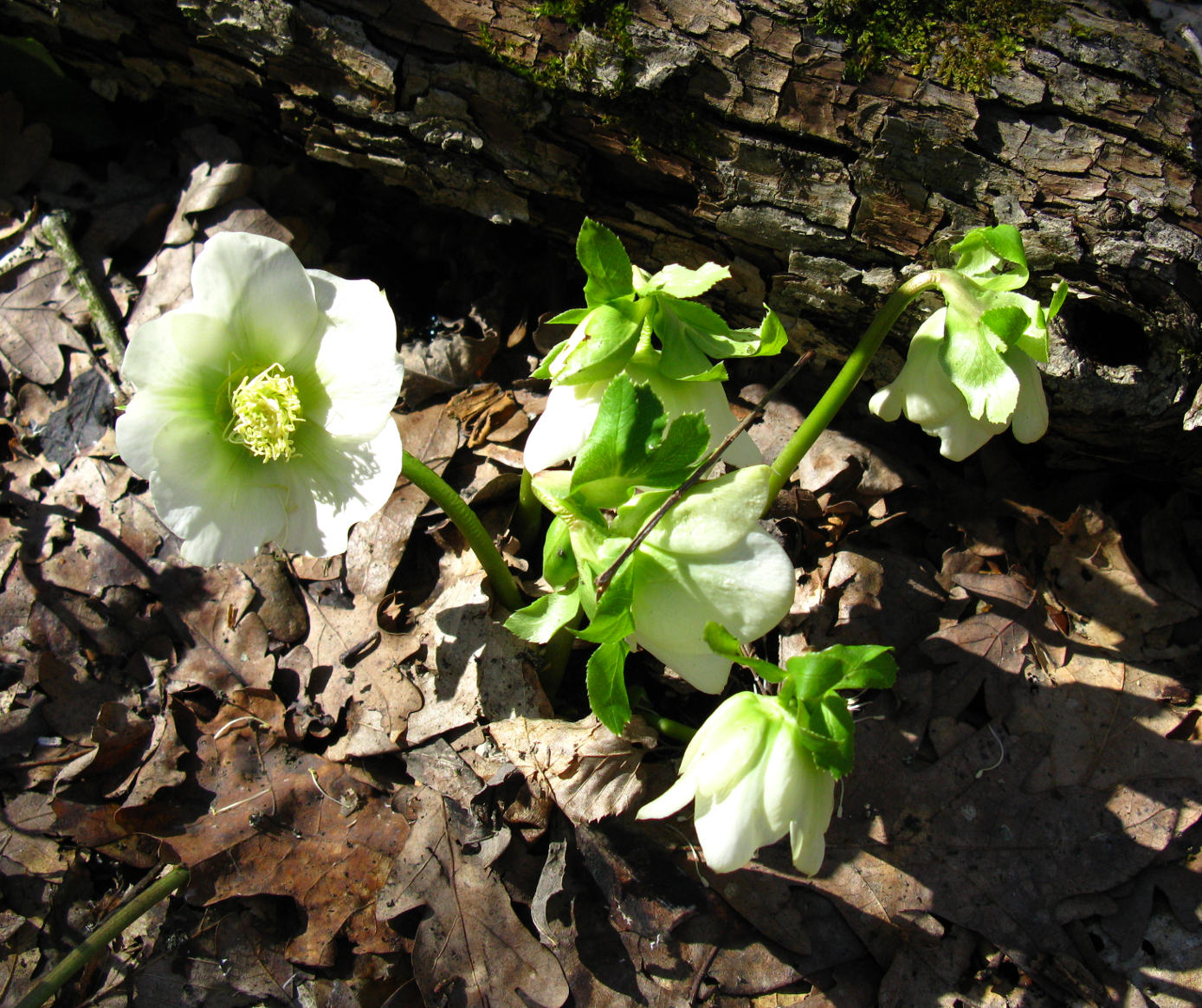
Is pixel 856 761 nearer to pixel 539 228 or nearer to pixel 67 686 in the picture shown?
pixel 539 228

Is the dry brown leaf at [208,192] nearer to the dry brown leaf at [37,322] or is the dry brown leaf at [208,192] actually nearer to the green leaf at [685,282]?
the dry brown leaf at [37,322]

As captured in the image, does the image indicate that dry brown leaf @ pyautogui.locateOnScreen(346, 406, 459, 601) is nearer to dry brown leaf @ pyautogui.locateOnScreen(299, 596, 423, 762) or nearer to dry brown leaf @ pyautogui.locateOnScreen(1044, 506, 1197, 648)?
dry brown leaf @ pyautogui.locateOnScreen(299, 596, 423, 762)

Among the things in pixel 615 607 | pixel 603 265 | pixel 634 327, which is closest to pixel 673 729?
pixel 615 607

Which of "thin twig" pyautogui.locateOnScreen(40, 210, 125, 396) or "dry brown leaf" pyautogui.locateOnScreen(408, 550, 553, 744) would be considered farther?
"thin twig" pyautogui.locateOnScreen(40, 210, 125, 396)

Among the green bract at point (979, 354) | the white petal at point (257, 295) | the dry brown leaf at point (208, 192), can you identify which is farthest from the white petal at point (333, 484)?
the dry brown leaf at point (208, 192)

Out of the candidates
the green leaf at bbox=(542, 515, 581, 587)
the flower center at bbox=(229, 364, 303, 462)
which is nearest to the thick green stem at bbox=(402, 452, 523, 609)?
the flower center at bbox=(229, 364, 303, 462)

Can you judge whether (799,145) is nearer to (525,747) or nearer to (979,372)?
(979,372)
